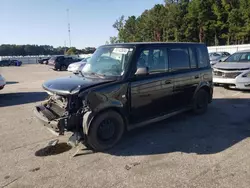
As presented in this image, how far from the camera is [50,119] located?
4523 millimetres

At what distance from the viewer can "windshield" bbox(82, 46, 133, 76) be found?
4.94 meters

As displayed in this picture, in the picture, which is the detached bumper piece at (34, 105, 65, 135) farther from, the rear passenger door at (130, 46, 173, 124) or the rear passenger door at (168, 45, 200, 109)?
the rear passenger door at (168, 45, 200, 109)

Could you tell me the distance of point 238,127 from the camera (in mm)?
5797

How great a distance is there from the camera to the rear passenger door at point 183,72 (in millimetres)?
5824

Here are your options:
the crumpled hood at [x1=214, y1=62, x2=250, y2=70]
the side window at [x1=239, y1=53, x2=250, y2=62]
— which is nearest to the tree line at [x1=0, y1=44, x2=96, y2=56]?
the side window at [x1=239, y1=53, x2=250, y2=62]

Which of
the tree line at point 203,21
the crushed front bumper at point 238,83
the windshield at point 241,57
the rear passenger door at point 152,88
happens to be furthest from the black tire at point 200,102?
the tree line at point 203,21

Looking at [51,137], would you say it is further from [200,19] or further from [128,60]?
[200,19]

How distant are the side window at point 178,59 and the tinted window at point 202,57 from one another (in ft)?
1.88

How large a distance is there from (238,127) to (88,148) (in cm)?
348

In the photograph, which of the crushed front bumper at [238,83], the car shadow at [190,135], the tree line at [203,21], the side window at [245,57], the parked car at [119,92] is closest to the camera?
the parked car at [119,92]

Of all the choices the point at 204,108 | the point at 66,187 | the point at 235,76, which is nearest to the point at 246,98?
the point at 235,76

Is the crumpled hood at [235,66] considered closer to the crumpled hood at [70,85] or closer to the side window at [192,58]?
the side window at [192,58]

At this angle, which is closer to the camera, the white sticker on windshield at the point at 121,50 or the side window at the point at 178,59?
the white sticker on windshield at the point at 121,50

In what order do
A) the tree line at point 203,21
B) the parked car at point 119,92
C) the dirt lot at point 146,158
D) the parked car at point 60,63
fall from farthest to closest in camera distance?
the tree line at point 203,21, the parked car at point 60,63, the parked car at point 119,92, the dirt lot at point 146,158
